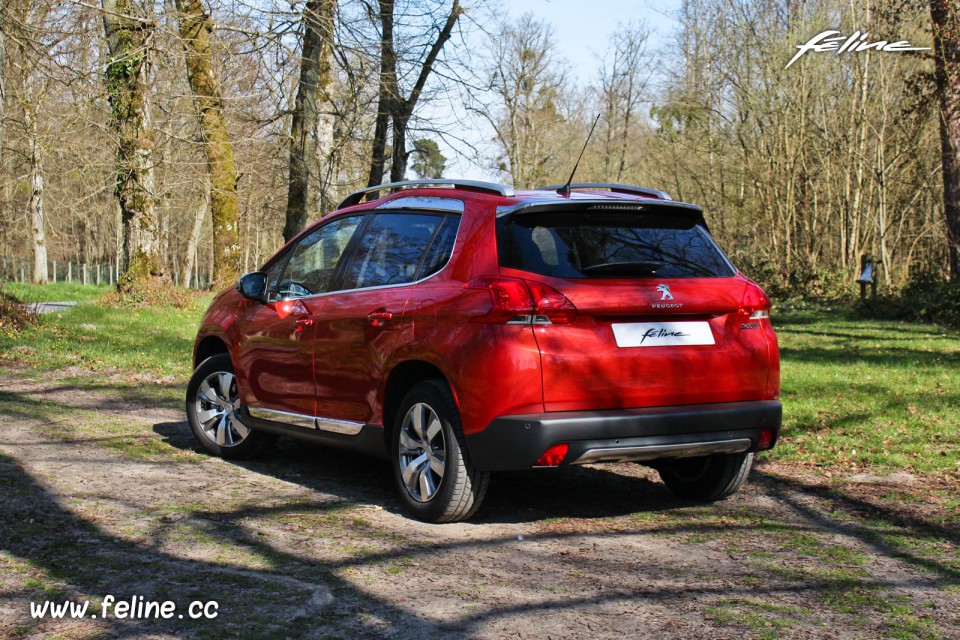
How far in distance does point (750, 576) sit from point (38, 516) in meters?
3.62

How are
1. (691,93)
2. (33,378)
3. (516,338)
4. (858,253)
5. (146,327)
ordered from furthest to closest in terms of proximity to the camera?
1. (691,93)
2. (858,253)
3. (146,327)
4. (33,378)
5. (516,338)

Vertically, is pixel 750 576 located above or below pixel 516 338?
below

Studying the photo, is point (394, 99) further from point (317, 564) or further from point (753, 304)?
point (317, 564)

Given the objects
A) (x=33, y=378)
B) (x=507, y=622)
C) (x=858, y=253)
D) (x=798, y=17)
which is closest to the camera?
(x=507, y=622)

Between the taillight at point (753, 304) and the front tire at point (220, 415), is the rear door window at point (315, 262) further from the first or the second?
the taillight at point (753, 304)

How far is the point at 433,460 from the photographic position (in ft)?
17.9

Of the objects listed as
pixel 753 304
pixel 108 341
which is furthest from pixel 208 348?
pixel 108 341

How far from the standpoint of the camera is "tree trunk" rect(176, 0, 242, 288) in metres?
19.8

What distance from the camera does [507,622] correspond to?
384 cm

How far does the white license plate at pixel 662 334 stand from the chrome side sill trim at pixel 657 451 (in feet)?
1.74

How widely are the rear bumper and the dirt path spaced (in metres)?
0.47

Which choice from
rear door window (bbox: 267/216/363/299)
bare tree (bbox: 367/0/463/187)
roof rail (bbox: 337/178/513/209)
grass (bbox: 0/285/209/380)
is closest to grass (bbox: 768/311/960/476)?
roof rail (bbox: 337/178/513/209)

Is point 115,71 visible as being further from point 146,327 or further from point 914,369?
point 914,369

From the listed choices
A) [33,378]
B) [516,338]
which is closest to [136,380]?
[33,378]
